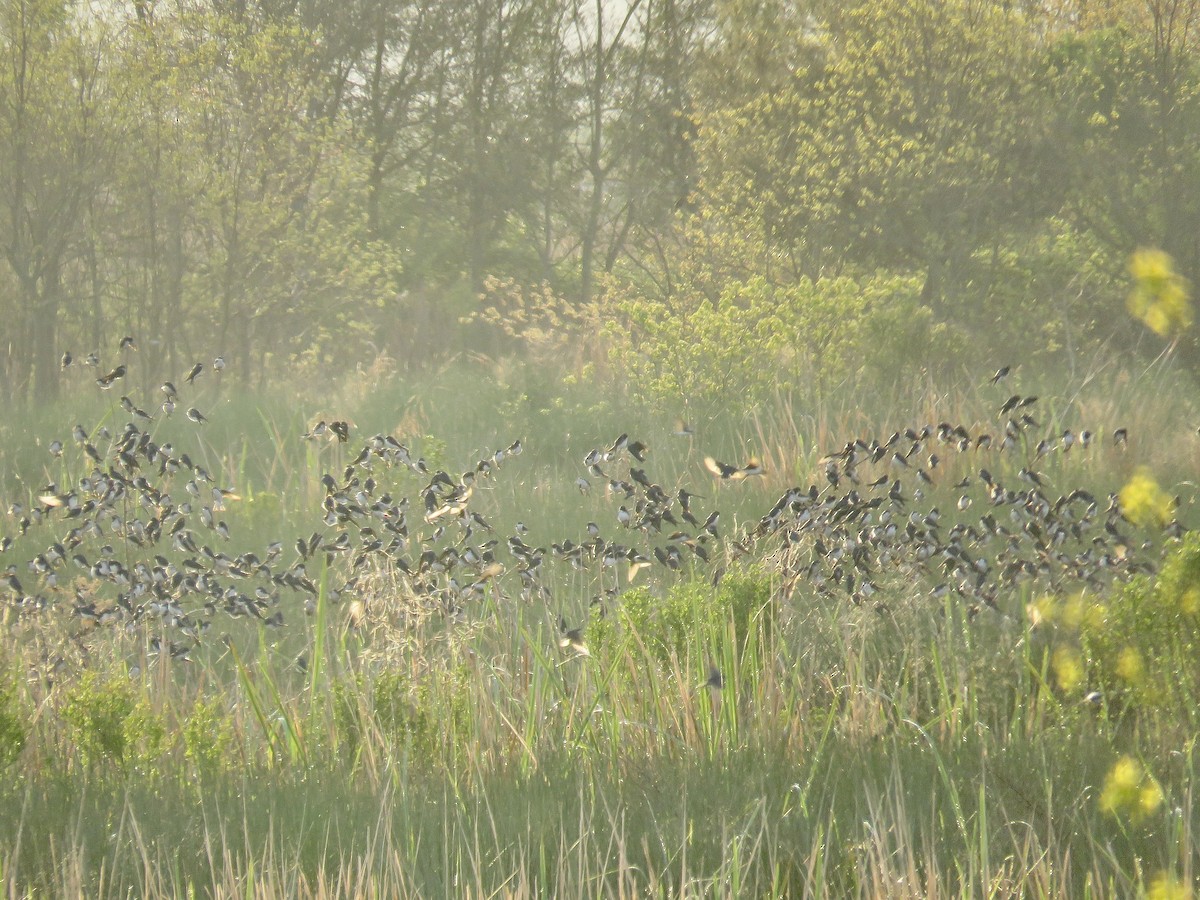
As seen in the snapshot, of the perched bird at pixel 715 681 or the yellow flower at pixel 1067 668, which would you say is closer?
the perched bird at pixel 715 681

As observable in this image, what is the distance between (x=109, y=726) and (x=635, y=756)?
1.52m

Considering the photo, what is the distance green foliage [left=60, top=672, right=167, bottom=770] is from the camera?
3.81 metres

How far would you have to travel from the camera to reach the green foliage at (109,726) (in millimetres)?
3809

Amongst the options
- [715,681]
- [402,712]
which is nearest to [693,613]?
[715,681]

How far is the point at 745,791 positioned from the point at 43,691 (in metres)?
2.45

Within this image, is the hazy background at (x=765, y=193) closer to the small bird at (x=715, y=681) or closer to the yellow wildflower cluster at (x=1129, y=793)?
the small bird at (x=715, y=681)

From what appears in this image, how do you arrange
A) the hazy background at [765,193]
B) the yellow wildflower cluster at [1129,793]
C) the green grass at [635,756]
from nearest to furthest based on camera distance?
the yellow wildflower cluster at [1129,793]
the green grass at [635,756]
the hazy background at [765,193]

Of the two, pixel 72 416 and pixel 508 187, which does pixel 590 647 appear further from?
pixel 508 187

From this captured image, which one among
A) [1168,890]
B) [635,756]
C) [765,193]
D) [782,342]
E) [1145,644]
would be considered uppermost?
[765,193]

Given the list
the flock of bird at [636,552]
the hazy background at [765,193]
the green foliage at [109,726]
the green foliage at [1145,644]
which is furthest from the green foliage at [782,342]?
the green foliage at [109,726]

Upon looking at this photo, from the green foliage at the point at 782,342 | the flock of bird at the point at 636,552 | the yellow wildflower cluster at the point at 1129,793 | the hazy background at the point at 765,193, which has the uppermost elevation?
the hazy background at the point at 765,193

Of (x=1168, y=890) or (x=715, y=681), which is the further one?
(x=715, y=681)

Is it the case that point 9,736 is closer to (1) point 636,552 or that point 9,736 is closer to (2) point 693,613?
(2) point 693,613

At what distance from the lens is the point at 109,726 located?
384cm
